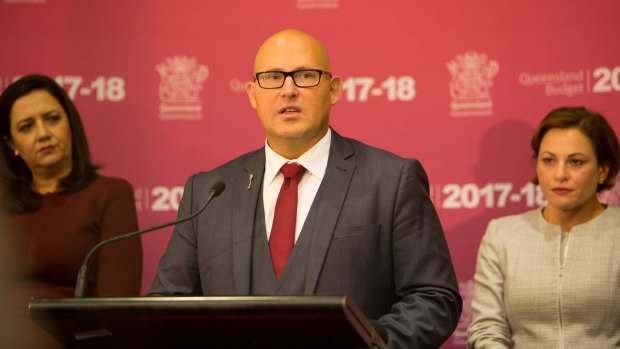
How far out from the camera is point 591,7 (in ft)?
14.1

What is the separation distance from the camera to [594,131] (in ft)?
12.6

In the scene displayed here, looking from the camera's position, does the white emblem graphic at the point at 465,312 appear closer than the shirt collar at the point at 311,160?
No

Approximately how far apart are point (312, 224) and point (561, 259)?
1.46 m

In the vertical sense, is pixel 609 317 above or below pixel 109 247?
below

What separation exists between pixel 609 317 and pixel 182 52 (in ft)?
7.46

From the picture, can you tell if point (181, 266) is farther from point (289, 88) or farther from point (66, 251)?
point (66, 251)

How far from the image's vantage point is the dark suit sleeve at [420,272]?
2609 mm

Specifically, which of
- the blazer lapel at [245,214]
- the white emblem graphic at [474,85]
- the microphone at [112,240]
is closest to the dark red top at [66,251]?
the blazer lapel at [245,214]

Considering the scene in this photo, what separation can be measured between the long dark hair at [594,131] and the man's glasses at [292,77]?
4.31 feet

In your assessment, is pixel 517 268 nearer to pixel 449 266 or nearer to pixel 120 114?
pixel 449 266

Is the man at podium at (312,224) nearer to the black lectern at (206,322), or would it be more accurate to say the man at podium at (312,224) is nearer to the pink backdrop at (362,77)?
the black lectern at (206,322)

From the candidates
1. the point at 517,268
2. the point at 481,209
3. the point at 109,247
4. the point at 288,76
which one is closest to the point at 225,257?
the point at 288,76

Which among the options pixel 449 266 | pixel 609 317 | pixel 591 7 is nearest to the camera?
pixel 449 266

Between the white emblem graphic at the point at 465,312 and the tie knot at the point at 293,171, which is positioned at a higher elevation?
the tie knot at the point at 293,171
